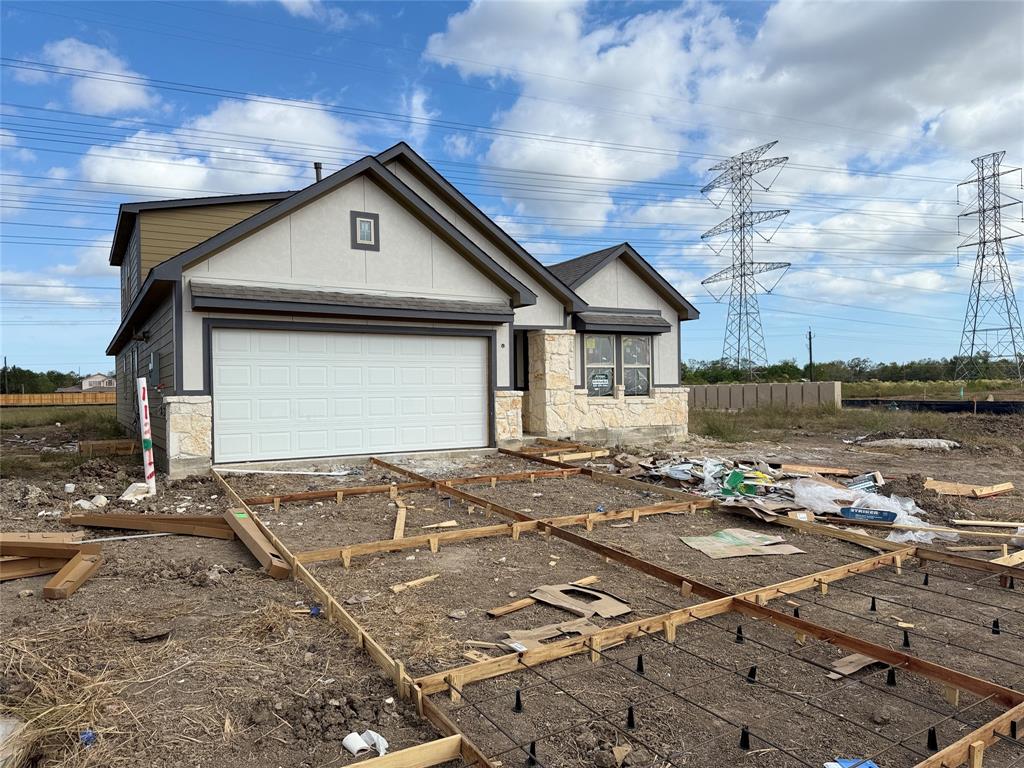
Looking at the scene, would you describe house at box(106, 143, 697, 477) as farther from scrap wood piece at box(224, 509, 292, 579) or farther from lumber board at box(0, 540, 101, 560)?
lumber board at box(0, 540, 101, 560)

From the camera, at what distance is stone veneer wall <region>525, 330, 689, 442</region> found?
16.4m

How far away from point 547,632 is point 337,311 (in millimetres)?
9096

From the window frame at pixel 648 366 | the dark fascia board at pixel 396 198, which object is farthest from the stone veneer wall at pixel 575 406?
the dark fascia board at pixel 396 198

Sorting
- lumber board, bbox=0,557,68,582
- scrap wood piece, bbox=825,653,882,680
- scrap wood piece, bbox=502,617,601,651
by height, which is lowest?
scrap wood piece, bbox=825,653,882,680

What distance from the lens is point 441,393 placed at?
14.2 metres

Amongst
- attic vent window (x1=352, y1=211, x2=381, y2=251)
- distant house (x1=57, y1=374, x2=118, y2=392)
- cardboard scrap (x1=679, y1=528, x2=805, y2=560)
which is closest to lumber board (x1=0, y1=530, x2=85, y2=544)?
cardboard scrap (x1=679, y1=528, x2=805, y2=560)

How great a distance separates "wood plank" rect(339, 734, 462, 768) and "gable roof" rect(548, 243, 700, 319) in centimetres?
1481

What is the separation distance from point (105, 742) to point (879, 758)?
3.69 meters

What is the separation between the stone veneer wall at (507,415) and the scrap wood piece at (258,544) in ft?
23.6

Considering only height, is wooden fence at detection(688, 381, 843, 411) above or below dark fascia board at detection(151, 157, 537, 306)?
below

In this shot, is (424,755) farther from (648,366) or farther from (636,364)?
(648,366)

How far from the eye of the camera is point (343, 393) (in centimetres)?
1302

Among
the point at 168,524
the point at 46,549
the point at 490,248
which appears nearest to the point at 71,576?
the point at 46,549

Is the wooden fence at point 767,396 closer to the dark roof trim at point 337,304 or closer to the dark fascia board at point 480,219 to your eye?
the dark fascia board at point 480,219
